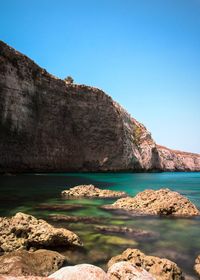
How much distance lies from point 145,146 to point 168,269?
97.7 m

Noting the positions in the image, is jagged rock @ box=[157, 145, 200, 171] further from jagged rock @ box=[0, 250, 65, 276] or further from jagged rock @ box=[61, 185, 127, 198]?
jagged rock @ box=[0, 250, 65, 276]

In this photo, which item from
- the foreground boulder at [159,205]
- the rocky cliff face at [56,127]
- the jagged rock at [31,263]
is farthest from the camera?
the rocky cliff face at [56,127]

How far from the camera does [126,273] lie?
561cm

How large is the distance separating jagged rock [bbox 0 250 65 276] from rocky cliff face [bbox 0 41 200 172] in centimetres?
5056

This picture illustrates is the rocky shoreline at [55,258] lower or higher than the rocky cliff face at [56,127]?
lower

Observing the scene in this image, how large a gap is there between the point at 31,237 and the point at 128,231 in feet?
14.6

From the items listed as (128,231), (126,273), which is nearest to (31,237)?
(128,231)

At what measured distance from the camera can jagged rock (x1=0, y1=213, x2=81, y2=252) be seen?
982cm

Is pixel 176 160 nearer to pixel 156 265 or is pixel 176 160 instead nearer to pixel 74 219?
pixel 74 219

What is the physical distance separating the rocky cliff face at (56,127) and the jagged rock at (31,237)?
48.0 m

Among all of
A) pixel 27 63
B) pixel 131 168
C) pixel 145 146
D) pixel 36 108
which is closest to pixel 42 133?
pixel 36 108

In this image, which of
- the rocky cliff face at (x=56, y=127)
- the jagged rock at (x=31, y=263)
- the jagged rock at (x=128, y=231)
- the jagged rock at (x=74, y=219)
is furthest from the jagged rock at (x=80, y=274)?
the rocky cliff face at (x=56, y=127)

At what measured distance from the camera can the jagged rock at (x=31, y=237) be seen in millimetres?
9820

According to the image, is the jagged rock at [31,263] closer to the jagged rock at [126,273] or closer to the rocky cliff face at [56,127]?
the jagged rock at [126,273]
